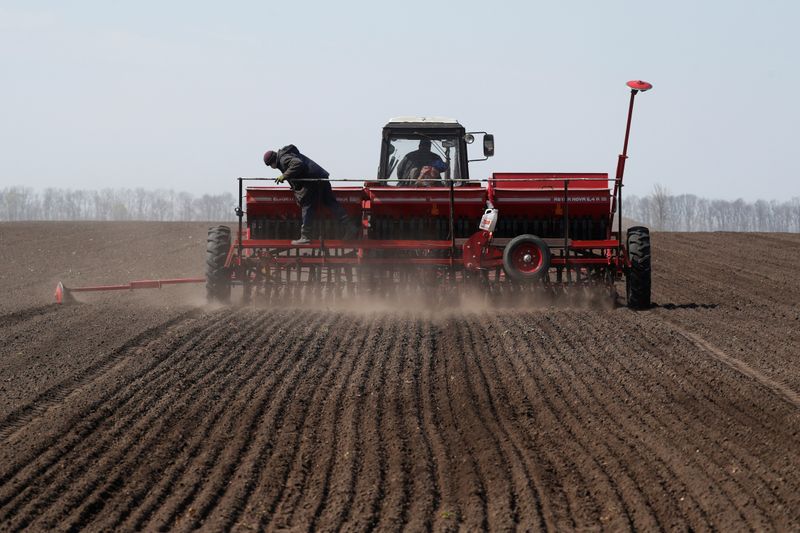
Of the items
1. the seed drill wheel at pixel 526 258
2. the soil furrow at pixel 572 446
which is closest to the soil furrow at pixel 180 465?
the soil furrow at pixel 572 446

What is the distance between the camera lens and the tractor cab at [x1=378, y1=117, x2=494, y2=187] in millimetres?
15531

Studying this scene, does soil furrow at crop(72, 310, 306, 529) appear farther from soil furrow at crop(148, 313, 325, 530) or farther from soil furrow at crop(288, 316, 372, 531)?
soil furrow at crop(288, 316, 372, 531)

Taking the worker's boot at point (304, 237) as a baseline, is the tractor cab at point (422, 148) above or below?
above

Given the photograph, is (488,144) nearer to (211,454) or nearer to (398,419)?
(398,419)

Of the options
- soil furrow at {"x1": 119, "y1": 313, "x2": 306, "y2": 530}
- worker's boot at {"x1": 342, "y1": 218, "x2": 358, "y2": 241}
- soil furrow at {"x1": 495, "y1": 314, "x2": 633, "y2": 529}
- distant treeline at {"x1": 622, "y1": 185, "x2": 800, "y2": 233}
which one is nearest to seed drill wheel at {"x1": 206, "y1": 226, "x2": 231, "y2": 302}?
worker's boot at {"x1": 342, "y1": 218, "x2": 358, "y2": 241}

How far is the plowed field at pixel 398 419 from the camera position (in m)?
6.27

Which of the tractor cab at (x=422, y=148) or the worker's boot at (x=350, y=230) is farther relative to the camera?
the tractor cab at (x=422, y=148)

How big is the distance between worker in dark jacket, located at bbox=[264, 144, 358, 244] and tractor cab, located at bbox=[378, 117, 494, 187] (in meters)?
1.60

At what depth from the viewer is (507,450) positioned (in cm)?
746

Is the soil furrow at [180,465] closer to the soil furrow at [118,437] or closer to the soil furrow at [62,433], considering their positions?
the soil furrow at [118,437]

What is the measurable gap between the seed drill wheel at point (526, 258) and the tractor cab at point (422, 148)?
6.97 feet

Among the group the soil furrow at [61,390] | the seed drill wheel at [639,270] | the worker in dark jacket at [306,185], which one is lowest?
the soil furrow at [61,390]

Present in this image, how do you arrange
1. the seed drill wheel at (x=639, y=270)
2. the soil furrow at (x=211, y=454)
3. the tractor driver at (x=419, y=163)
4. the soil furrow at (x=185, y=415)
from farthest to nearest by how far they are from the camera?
the tractor driver at (x=419, y=163)
the seed drill wheel at (x=639, y=270)
the soil furrow at (x=185, y=415)
the soil furrow at (x=211, y=454)

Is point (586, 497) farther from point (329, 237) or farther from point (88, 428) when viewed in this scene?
point (329, 237)
